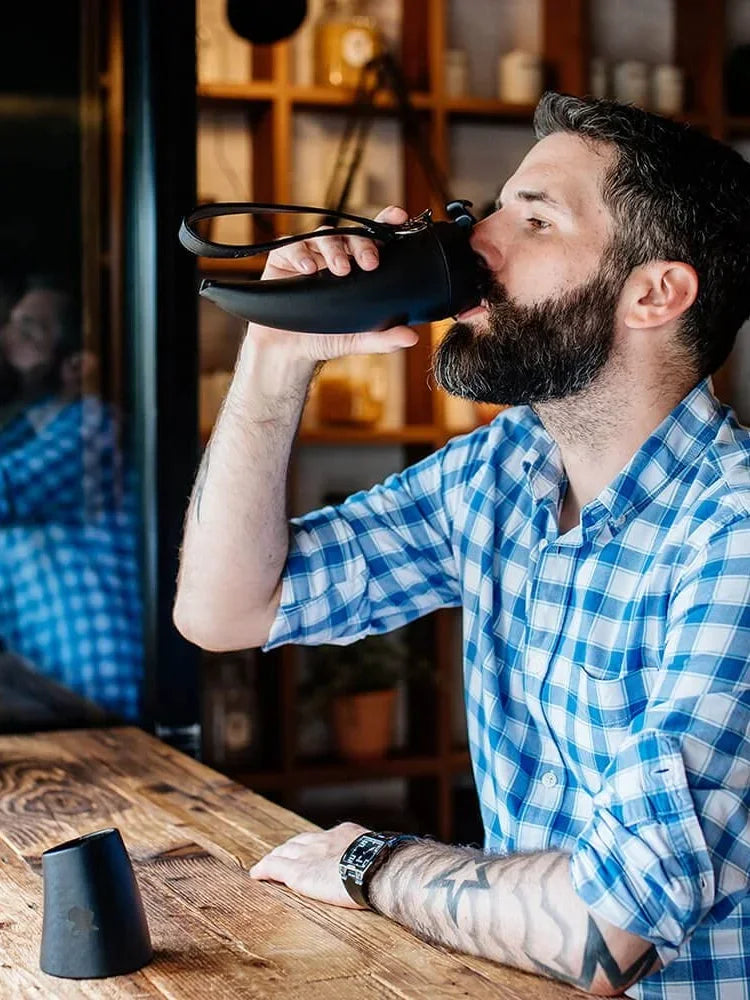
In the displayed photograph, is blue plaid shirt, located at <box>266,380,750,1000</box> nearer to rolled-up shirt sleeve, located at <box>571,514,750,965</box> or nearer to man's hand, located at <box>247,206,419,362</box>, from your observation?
rolled-up shirt sleeve, located at <box>571,514,750,965</box>

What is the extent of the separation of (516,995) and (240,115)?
120 inches

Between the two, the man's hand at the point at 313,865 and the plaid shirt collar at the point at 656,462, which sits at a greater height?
the plaid shirt collar at the point at 656,462

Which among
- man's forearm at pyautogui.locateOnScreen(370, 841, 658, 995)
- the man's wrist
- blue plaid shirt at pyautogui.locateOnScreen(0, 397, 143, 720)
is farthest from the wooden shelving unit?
man's forearm at pyautogui.locateOnScreen(370, 841, 658, 995)

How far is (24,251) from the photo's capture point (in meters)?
2.16

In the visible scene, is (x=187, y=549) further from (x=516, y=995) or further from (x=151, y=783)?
Answer: (x=516, y=995)

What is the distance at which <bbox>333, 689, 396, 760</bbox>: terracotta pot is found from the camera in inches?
139

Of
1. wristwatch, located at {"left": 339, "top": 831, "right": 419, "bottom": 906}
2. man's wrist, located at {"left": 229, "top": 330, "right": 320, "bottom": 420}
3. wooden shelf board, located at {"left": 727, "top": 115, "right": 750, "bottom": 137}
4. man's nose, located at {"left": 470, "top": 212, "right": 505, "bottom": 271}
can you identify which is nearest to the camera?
wristwatch, located at {"left": 339, "top": 831, "right": 419, "bottom": 906}

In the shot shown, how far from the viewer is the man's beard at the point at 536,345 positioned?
1.46m

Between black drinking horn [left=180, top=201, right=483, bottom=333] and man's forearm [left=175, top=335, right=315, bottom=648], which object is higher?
black drinking horn [left=180, top=201, right=483, bottom=333]

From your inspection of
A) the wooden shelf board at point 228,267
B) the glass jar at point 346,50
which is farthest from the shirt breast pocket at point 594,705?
the glass jar at point 346,50

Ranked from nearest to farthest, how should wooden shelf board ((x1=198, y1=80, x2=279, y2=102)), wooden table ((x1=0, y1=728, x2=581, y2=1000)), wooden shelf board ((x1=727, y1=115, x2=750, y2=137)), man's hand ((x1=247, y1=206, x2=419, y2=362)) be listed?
1. wooden table ((x1=0, y1=728, x2=581, y2=1000))
2. man's hand ((x1=247, y1=206, x2=419, y2=362))
3. wooden shelf board ((x1=198, y1=80, x2=279, y2=102))
4. wooden shelf board ((x1=727, y1=115, x2=750, y2=137))

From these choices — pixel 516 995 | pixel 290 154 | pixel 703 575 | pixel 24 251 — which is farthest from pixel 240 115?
pixel 516 995

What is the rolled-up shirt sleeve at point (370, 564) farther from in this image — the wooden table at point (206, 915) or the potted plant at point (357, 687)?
the potted plant at point (357, 687)

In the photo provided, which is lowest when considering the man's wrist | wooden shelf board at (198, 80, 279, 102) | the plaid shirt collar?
the plaid shirt collar
